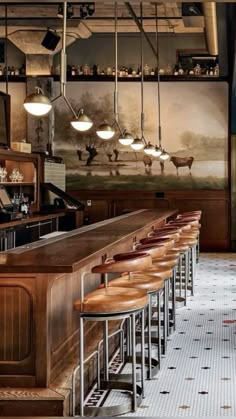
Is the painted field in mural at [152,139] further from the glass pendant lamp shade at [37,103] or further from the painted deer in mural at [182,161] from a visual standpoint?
the glass pendant lamp shade at [37,103]

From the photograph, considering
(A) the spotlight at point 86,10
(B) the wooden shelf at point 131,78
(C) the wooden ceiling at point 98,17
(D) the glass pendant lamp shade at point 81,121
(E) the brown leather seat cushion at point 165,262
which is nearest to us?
(E) the brown leather seat cushion at point 165,262

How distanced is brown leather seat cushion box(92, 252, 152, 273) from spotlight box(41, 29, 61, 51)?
9.30 metres

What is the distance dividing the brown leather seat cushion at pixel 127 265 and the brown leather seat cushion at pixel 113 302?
0.52ft

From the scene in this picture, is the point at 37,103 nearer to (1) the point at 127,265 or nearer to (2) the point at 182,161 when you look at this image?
(1) the point at 127,265

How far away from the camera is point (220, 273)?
432 inches

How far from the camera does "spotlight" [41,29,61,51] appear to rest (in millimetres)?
12812

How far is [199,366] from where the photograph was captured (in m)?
5.30

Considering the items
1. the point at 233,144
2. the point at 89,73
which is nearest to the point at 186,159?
the point at 233,144

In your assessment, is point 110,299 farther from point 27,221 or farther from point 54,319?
point 27,221

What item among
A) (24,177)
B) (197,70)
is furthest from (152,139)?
(24,177)

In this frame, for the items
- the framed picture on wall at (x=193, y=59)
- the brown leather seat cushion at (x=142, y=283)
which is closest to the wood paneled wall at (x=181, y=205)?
the framed picture on wall at (x=193, y=59)

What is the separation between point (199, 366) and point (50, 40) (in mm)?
9181

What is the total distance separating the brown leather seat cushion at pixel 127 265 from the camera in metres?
4.14

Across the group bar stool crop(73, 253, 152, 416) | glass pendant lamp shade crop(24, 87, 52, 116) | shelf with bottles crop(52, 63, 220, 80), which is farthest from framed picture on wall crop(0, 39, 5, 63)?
bar stool crop(73, 253, 152, 416)
